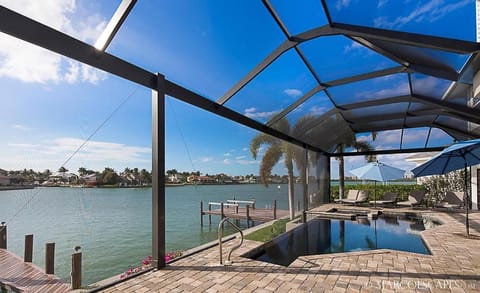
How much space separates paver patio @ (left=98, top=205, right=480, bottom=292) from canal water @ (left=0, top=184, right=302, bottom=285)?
2.09m

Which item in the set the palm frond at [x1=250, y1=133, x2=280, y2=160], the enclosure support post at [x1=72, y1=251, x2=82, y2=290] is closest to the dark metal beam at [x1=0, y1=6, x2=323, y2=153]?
the enclosure support post at [x1=72, y1=251, x2=82, y2=290]

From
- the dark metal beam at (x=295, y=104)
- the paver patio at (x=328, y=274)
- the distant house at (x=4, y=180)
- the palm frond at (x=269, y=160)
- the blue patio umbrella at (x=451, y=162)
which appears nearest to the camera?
the paver patio at (x=328, y=274)

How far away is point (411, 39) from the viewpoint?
4180 mm

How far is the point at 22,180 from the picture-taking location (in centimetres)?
365

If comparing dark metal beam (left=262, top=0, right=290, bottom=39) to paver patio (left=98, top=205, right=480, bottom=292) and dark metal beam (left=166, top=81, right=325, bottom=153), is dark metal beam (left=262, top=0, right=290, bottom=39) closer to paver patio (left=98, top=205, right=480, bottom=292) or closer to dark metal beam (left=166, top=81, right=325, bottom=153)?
dark metal beam (left=166, top=81, right=325, bottom=153)

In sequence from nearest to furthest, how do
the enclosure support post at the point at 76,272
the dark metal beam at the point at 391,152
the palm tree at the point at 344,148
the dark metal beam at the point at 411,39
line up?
1. the dark metal beam at the point at 411,39
2. the enclosure support post at the point at 76,272
3. the dark metal beam at the point at 391,152
4. the palm tree at the point at 344,148

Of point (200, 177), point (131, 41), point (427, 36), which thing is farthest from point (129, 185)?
point (427, 36)

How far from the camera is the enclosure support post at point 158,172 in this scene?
406 centimetres

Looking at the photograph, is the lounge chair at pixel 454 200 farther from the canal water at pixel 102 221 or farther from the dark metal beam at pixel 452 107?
the canal water at pixel 102 221

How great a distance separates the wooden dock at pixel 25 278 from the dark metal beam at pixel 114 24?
13.3 feet

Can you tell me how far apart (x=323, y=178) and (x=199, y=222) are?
24.1ft

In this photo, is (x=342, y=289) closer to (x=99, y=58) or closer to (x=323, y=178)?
(x=99, y=58)

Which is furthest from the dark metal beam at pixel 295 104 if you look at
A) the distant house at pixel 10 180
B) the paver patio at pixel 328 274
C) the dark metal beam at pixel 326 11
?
the distant house at pixel 10 180

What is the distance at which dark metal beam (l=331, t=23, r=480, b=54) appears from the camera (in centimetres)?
381
